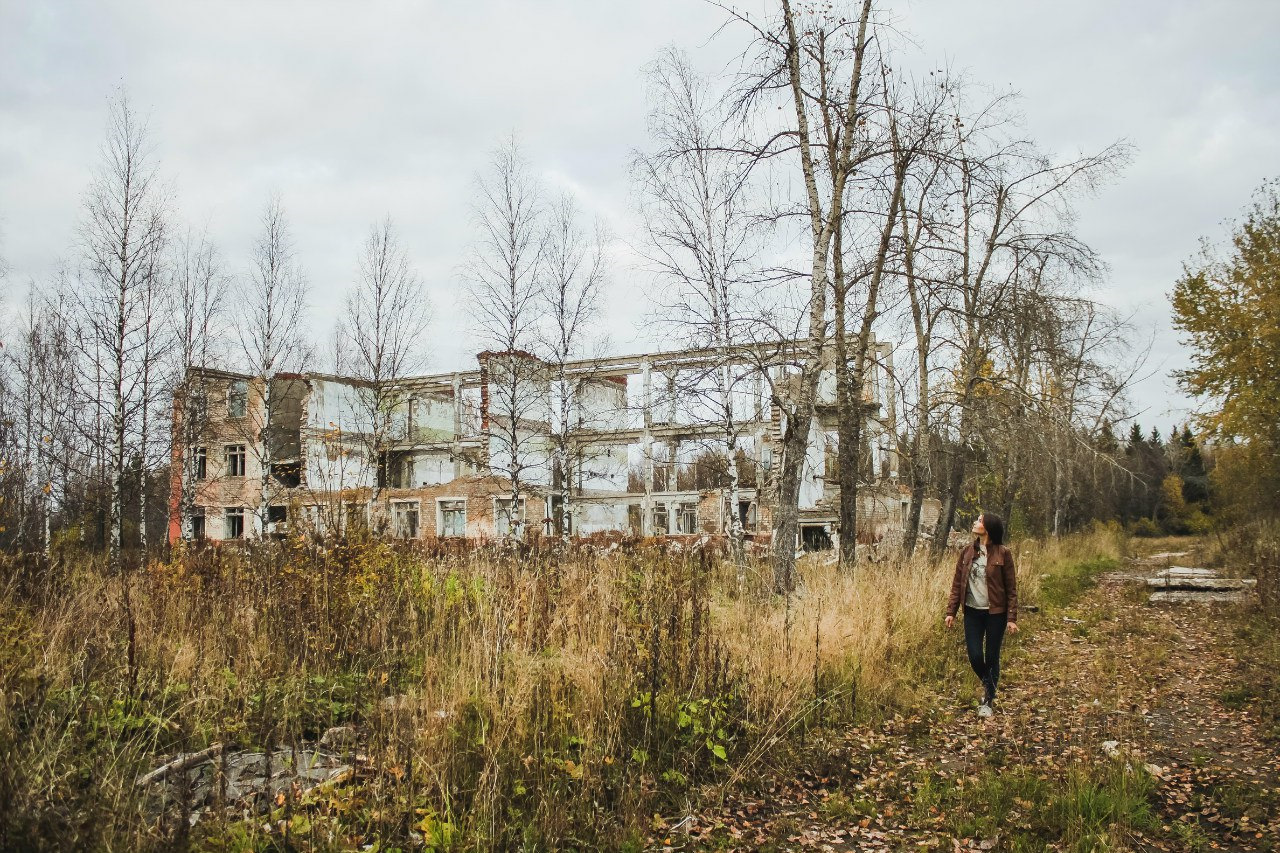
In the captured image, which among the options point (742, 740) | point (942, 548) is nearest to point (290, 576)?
point (742, 740)

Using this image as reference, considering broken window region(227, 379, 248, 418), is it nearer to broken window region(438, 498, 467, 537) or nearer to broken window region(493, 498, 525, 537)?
broken window region(438, 498, 467, 537)

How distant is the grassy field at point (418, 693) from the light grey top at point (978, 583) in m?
0.99

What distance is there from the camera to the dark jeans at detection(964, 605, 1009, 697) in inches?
280

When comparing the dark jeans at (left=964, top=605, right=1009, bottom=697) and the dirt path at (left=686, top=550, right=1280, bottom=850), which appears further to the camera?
the dark jeans at (left=964, top=605, right=1009, bottom=697)

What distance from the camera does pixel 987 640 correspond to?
7332 mm

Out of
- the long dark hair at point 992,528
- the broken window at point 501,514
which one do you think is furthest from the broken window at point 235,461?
the long dark hair at point 992,528

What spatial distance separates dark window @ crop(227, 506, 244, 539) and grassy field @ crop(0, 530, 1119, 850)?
1349 inches

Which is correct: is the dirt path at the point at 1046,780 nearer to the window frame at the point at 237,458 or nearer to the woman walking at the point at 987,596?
the woman walking at the point at 987,596

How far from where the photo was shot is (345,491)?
7.52 meters

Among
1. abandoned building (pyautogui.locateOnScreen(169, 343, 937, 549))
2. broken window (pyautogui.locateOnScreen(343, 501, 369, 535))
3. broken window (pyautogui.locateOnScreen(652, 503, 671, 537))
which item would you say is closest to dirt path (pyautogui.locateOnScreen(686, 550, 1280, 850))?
broken window (pyautogui.locateOnScreen(343, 501, 369, 535))

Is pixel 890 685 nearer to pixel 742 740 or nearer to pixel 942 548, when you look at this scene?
pixel 742 740

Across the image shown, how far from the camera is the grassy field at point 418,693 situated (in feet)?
12.4

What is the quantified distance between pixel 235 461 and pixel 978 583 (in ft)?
133

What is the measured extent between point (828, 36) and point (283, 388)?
37.0 m
